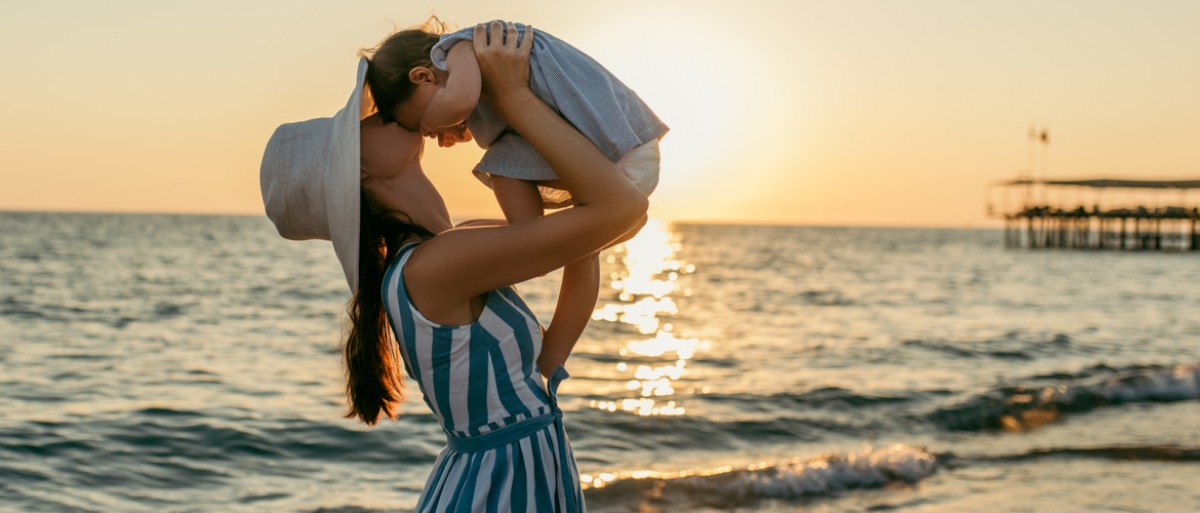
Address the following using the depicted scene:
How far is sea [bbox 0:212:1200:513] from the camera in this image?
7742 mm

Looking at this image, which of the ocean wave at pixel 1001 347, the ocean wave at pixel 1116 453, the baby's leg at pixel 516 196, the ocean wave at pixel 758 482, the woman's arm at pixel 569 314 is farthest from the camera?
the ocean wave at pixel 1001 347

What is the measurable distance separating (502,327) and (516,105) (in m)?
0.42

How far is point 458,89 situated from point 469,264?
1.02ft

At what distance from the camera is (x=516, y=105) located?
191 centimetres

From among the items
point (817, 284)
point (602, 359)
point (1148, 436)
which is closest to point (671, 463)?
point (1148, 436)

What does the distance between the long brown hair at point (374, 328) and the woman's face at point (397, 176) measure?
0.08 ft

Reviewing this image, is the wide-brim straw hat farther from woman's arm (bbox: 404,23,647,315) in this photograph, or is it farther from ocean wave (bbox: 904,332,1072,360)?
ocean wave (bbox: 904,332,1072,360)

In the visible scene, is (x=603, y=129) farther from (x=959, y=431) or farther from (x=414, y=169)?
(x=959, y=431)

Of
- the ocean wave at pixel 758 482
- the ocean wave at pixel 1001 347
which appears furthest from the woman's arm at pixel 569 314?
the ocean wave at pixel 1001 347

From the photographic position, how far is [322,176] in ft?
6.48

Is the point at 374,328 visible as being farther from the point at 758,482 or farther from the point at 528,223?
the point at 758,482

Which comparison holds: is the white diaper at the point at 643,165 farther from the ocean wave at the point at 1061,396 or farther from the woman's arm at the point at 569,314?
the ocean wave at the point at 1061,396

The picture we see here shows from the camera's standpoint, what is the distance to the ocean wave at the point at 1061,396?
11023mm

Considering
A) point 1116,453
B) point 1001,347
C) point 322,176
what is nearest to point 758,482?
point 1116,453
